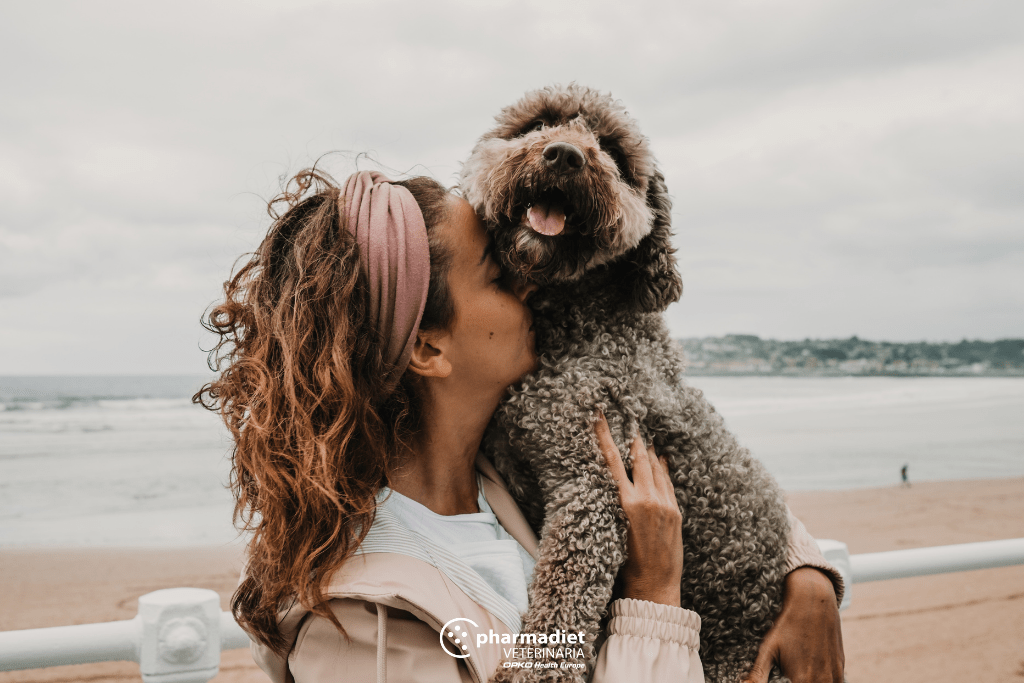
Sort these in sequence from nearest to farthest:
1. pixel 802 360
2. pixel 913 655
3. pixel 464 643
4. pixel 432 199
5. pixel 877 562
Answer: pixel 464 643, pixel 432 199, pixel 877 562, pixel 913 655, pixel 802 360

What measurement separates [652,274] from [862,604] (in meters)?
7.90

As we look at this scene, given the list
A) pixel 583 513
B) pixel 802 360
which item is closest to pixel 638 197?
pixel 583 513

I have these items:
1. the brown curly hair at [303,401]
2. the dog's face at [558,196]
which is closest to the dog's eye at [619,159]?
the dog's face at [558,196]

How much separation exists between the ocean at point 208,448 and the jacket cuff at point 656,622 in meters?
1.03

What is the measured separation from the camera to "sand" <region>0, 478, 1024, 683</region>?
616 centimetres

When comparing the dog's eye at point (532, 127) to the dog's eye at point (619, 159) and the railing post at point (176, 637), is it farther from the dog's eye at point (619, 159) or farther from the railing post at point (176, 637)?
the railing post at point (176, 637)

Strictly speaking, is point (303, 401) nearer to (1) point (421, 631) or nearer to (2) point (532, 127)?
(1) point (421, 631)

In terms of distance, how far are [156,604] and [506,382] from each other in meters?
1.02

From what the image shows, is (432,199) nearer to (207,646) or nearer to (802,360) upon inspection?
(207,646)

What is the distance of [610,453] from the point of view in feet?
5.55


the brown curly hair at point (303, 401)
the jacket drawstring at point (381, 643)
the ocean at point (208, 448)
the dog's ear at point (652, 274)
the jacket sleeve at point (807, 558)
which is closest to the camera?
the jacket drawstring at point (381, 643)

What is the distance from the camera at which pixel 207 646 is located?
1772 millimetres

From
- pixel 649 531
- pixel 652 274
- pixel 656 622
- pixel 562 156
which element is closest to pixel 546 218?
pixel 562 156

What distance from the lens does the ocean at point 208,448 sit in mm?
9484
